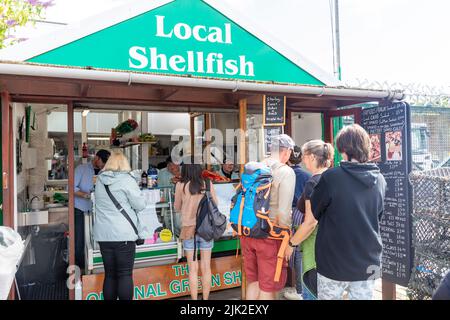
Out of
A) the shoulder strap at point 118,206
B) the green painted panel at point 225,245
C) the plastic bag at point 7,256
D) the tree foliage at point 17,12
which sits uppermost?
the tree foliage at point 17,12

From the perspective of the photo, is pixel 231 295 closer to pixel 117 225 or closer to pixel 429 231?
pixel 117 225

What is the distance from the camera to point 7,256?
2578 millimetres

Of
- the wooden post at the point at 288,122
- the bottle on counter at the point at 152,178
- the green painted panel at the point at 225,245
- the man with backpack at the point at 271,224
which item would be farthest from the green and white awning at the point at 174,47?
the bottle on counter at the point at 152,178

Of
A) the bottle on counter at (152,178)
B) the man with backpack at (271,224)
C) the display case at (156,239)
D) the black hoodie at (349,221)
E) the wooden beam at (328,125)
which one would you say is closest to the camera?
the black hoodie at (349,221)

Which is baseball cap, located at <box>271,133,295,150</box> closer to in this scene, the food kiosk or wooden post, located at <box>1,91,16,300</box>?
the food kiosk

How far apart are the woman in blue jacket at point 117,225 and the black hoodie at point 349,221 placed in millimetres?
1813

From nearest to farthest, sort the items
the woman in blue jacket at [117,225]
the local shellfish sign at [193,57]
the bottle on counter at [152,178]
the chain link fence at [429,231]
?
the woman in blue jacket at [117,225] < the local shellfish sign at [193,57] < the chain link fence at [429,231] < the bottle on counter at [152,178]

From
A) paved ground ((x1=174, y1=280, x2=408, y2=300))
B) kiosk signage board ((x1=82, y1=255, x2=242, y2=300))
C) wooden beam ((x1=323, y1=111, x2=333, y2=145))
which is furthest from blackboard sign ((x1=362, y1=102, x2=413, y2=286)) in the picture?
kiosk signage board ((x1=82, y1=255, x2=242, y2=300))

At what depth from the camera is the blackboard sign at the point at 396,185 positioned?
152 inches

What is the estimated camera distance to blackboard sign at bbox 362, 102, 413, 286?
3861 millimetres

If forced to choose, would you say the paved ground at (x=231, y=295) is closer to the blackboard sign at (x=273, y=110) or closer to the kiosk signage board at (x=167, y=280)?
the kiosk signage board at (x=167, y=280)

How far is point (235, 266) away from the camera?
4.75 meters

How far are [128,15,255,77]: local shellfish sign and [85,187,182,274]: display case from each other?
1.70 meters

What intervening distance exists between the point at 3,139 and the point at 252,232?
227 centimetres
